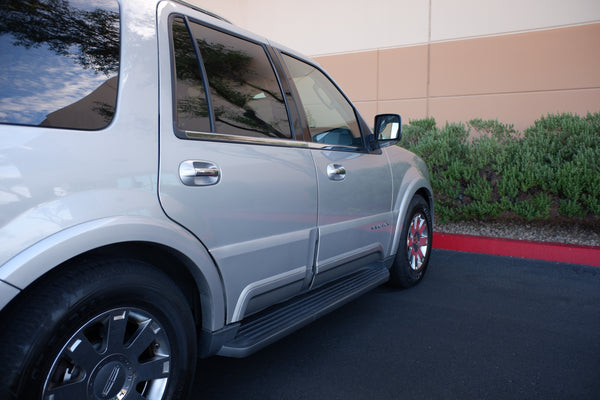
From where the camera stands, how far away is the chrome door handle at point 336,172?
2752 millimetres

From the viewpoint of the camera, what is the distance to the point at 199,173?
6.29 feet

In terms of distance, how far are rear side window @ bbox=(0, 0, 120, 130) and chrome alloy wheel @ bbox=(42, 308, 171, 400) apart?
713 millimetres

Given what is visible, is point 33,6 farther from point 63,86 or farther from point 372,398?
point 372,398

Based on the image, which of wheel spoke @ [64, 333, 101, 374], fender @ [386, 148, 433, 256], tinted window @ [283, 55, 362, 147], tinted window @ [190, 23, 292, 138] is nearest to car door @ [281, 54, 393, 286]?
tinted window @ [283, 55, 362, 147]

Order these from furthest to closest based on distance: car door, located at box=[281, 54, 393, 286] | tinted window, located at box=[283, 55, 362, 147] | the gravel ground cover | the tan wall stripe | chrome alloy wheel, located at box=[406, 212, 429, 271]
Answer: the tan wall stripe < the gravel ground cover < chrome alloy wheel, located at box=[406, 212, 429, 271] < tinted window, located at box=[283, 55, 362, 147] < car door, located at box=[281, 54, 393, 286]

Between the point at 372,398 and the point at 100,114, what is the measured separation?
1.83 meters

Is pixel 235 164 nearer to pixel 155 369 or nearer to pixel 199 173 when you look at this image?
pixel 199 173

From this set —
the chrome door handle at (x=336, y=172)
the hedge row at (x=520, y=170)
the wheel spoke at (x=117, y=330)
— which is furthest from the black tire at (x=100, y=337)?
the hedge row at (x=520, y=170)

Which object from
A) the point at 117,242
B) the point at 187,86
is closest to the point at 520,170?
the point at 187,86

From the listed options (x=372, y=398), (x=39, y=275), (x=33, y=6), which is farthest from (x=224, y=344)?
(x=33, y=6)

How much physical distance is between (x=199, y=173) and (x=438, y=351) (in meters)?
1.90

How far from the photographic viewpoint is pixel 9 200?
133cm

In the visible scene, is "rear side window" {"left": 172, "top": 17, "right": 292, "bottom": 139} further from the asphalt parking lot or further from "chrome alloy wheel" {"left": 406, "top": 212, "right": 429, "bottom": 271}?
"chrome alloy wheel" {"left": 406, "top": 212, "right": 429, "bottom": 271}

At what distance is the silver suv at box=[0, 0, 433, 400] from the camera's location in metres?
1.41
